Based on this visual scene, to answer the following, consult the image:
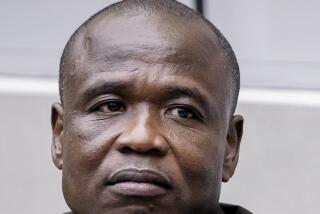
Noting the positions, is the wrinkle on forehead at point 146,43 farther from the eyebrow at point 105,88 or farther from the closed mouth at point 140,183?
the closed mouth at point 140,183

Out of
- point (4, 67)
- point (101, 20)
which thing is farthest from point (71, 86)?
point (4, 67)

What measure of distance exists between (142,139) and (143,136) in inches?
0.5

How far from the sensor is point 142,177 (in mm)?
3023

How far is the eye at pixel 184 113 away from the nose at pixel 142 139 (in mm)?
82

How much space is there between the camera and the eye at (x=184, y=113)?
319 centimetres

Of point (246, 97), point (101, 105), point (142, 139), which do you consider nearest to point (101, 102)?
point (101, 105)

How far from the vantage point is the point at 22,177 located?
507 centimetres

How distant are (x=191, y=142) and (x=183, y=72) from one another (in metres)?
0.22

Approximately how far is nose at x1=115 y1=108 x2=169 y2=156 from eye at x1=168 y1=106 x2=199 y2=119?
8 cm

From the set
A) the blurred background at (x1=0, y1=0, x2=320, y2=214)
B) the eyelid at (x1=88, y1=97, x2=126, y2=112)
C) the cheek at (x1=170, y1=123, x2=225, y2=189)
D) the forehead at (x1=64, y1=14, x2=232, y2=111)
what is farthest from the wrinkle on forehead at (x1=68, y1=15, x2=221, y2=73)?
the blurred background at (x1=0, y1=0, x2=320, y2=214)

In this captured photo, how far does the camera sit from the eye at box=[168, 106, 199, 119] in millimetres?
3188

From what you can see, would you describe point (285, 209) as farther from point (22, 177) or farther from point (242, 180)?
point (22, 177)

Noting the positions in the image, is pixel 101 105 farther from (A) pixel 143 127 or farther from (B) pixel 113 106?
(A) pixel 143 127

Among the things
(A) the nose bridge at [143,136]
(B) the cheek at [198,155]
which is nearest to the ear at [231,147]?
(B) the cheek at [198,155]
